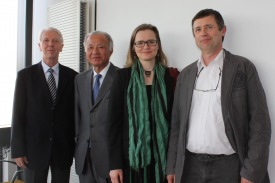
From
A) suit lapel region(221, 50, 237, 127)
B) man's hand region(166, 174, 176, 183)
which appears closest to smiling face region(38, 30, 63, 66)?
man's hand region(166, 174, 176, 183)

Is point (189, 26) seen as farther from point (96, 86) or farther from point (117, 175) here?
point (117, 175)

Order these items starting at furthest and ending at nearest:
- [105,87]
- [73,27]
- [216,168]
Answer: [73,27]
[105,87]
[216,168]

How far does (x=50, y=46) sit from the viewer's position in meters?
2.36

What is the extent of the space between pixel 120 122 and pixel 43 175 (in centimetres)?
91

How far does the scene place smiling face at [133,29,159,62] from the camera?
190cm

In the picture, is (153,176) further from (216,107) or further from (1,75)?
(1,75)

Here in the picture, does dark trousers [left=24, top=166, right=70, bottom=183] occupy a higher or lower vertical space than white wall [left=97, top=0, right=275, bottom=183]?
lower

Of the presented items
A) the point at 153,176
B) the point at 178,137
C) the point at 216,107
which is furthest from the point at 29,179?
the point at 216,107

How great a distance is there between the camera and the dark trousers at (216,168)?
62.5 inches

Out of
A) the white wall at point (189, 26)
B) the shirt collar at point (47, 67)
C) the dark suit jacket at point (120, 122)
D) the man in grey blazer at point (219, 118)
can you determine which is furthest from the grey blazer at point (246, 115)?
the shirt collar at point (47, 67)

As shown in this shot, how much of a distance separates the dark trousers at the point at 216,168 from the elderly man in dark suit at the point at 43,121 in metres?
1.16

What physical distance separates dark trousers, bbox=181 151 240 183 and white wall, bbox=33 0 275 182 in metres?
0.26

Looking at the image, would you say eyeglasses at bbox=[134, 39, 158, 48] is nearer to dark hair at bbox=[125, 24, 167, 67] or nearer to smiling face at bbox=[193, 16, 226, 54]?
dark hair at bbox=[125, 24, 167, 67]

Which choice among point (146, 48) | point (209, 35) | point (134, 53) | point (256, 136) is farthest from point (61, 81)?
point (256, 136)
